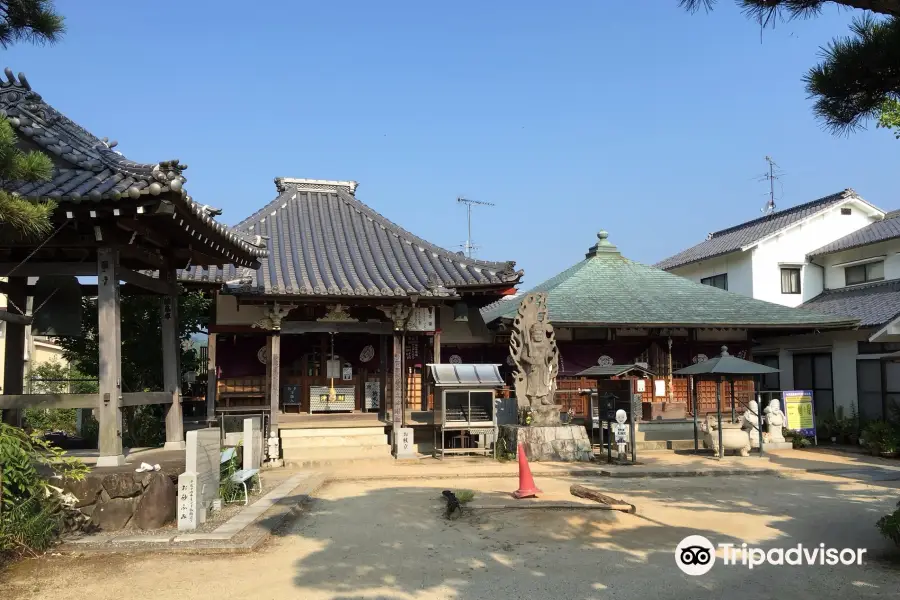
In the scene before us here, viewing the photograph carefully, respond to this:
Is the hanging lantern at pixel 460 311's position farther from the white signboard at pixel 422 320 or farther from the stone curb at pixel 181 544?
the stone curb at pixel 181 544

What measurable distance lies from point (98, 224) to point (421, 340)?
39.1 feet

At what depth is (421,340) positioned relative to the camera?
19.8 meters

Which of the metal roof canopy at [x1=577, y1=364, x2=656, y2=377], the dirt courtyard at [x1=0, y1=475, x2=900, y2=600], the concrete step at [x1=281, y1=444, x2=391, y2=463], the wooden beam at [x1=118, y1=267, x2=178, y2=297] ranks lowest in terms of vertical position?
the concrete step at [x1=281, y1=444, x2=391, y2=463]

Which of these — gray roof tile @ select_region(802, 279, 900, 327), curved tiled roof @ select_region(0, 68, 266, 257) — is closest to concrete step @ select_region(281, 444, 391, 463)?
curved tiled roof @ select_region(0, 68, 266, 257)

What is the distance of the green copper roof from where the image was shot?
19.8 meters

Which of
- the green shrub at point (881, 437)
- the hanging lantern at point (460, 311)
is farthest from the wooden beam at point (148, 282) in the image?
the green shrub at point (881, 437)

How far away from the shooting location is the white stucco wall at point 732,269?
26.7 metres

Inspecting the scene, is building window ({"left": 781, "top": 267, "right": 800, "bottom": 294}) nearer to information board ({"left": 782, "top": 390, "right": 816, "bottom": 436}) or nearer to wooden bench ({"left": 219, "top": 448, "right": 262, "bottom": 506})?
information board ({"left": 782, "top": 390, "right": 816, "bottom": 436})

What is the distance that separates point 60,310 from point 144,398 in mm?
2233

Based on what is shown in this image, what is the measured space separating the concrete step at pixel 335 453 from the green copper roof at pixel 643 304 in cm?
→ 537

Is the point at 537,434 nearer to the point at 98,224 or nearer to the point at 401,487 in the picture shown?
the point at 401,487

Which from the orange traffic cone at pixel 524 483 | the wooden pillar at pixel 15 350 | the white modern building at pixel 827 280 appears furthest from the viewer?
the white modern building at pixel 827 280

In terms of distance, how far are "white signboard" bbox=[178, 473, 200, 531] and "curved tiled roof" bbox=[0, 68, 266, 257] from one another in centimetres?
357

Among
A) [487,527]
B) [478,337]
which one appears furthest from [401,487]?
[478,337]
